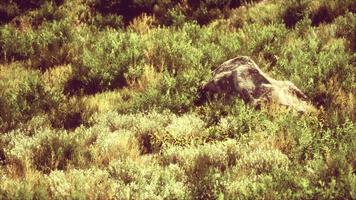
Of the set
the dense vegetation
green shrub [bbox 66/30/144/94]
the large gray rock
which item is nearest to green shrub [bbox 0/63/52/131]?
the dense vegetation

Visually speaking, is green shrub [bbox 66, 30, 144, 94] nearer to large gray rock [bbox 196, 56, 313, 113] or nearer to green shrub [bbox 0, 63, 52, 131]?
green shrub [bbox 0, 63, 52, 131]

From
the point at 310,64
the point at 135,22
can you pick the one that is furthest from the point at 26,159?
the point at 135,22

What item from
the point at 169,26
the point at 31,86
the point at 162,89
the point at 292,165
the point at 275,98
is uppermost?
the point at 169,26

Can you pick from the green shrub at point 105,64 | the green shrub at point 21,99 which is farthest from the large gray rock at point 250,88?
the green shrub at point 21,99

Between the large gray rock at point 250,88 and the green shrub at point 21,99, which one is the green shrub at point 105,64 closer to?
the green shrub at point 21,99

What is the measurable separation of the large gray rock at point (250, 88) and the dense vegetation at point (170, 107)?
212 mm

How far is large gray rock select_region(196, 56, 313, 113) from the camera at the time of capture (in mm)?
6037

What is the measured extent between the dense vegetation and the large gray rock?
8.3 inches

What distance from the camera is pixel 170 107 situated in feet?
20.6

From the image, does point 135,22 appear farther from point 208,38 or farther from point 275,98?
point 275,98

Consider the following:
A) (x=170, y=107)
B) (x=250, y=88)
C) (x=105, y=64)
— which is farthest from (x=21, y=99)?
(x=250, y=88)

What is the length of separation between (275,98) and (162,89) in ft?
5.80

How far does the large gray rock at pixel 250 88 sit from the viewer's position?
6037mm

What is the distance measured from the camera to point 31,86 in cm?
678
